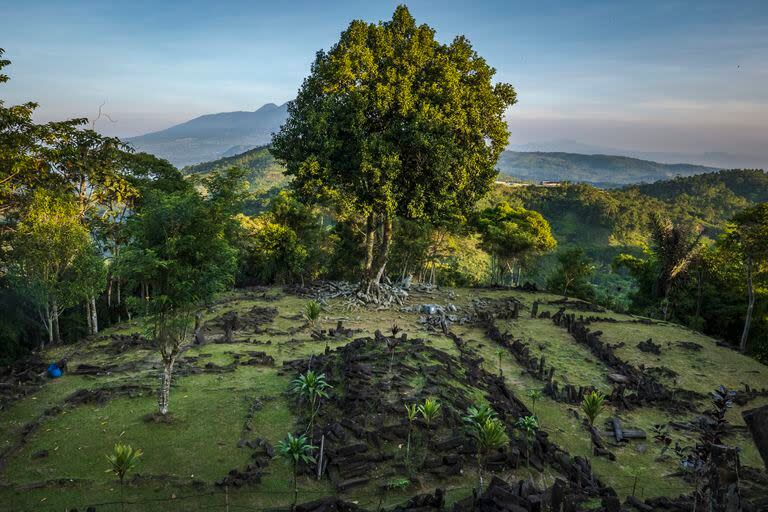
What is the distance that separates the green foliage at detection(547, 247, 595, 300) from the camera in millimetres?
44594

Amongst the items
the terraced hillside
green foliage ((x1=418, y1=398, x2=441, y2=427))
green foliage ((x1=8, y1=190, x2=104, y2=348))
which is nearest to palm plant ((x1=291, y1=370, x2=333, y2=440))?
the terraced hillside

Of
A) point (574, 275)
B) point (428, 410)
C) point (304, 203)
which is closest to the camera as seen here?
point (428, 410)

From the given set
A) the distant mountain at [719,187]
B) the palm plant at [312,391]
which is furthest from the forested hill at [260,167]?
the palm plant at [312,391]

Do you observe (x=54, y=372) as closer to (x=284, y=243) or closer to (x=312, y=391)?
(x=312, y=391)

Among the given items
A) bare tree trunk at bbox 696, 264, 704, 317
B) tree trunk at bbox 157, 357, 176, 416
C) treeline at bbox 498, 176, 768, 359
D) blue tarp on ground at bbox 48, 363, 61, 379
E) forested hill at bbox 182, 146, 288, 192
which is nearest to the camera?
tree trunk at bbox 157, 357, 176, 416

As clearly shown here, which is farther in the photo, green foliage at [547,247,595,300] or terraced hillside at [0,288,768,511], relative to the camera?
green foliage at [547,247,595,300]

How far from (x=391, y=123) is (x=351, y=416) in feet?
63.1

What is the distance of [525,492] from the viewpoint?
1016cm

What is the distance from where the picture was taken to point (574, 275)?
45.0 meters

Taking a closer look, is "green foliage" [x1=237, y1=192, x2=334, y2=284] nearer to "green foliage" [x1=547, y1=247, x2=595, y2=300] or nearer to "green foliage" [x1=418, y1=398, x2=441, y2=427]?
"green foliage" [x1=547, y1=247, x2=595, y2=300]

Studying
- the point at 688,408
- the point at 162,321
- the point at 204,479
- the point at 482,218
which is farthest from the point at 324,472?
the point at 482,218

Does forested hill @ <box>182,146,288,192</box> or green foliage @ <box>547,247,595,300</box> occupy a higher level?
forested hill @ <box>182,146,288,192</box>

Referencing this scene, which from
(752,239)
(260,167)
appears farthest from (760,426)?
(260,167)

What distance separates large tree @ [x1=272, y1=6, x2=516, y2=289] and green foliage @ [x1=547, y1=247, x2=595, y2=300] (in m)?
21.4
